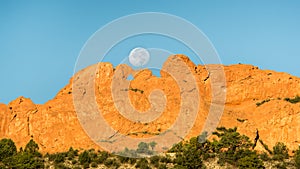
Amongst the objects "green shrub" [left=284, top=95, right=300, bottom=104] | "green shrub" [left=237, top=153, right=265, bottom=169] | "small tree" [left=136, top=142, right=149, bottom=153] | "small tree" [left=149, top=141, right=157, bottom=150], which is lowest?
"green shrub" [left=237, top=153, right=265, bottom=169]

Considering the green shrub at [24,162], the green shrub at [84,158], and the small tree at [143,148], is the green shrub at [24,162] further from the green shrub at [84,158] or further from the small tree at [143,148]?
the small tree at [143,148]

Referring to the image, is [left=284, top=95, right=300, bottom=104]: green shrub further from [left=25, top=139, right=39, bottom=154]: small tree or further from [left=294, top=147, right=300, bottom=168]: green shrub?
[left=25, top=139, right=39, bottom=154]: small tree

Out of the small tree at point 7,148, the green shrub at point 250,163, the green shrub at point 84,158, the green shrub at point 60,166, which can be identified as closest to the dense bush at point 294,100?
the green shrub at point 250,163

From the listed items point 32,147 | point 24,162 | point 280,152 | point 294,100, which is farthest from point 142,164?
point 294,100

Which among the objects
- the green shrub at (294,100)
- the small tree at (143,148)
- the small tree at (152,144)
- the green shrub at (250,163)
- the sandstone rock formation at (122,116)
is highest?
the green shrub at (294,100)

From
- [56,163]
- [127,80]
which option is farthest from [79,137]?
[127,80]

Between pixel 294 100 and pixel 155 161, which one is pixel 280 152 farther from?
pixel 155 161

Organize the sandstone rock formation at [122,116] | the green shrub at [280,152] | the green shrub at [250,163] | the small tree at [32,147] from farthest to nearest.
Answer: the sandstone rock formation at [122,116], the small tree at [32,147], the green shrub at [280,152], the green shrub at [250,163]

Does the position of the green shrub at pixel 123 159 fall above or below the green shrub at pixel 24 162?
above

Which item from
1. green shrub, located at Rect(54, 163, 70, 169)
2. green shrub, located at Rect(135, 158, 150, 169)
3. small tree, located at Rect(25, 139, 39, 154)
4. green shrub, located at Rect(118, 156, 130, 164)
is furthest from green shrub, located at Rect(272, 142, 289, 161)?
small tree, located at Rect(25, 139, 39, 154)

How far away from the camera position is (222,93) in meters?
117

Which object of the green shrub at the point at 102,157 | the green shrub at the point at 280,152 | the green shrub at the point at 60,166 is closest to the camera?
the green shrub at the point at 60,166

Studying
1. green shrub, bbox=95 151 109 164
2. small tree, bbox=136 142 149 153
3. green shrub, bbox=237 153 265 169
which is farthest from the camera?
small tree, bbox=136 142 149 153

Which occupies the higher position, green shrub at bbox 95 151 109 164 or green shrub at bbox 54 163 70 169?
green shrub at bbox 95 151 109 164
